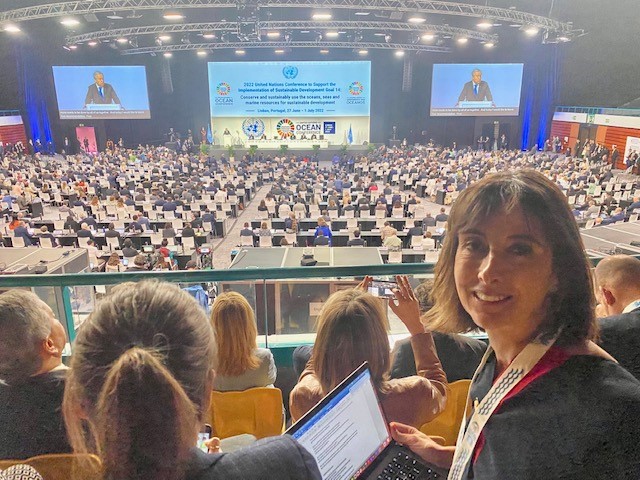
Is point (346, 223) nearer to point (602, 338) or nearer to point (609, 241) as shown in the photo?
point (609, 241)

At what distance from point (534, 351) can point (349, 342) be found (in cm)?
66

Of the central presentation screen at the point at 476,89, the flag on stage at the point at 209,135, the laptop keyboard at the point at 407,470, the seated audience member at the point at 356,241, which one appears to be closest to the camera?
the laptop keyboard at the point at 407,470

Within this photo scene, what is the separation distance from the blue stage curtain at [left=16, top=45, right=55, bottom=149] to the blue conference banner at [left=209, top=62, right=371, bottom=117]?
10183mm

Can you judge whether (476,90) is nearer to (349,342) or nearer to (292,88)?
(292,88)

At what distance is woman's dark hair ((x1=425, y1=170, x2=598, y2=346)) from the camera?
3.10ft

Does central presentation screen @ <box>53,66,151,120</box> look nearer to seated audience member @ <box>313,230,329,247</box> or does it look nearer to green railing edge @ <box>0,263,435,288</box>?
seated audience member @ <box>313,230,329,247</box>

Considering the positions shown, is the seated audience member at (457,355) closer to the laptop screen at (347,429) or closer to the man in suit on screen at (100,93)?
the laptop screen at (347,429)

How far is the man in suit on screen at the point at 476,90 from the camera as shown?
25.0m

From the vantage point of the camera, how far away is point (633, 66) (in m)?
24.3

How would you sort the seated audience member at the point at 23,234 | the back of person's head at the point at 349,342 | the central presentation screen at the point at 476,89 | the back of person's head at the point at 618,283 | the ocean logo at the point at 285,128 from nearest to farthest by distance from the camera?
1. the back of person's head at the point at 349,342
2. the back of person's head at the point at 618,283
3. the seated audience member at the point at 23,234
4. the central presentation screen at the point at 476,89
5. the ocean logo at the point at 285,128

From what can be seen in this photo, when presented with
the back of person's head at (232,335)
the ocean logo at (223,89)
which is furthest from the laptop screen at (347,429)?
the ocean logo at (223,89)

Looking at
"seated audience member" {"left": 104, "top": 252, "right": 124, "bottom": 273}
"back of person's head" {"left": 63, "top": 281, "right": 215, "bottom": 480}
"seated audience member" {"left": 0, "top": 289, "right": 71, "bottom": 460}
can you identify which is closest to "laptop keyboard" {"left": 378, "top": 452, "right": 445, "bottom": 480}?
"back of person's head" {"left": 63, "top": 281, "right": 215, "bottom": 480}

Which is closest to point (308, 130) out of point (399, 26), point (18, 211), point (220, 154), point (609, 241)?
point (220, 154)

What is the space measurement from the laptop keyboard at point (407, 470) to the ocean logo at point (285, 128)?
2554 cm
